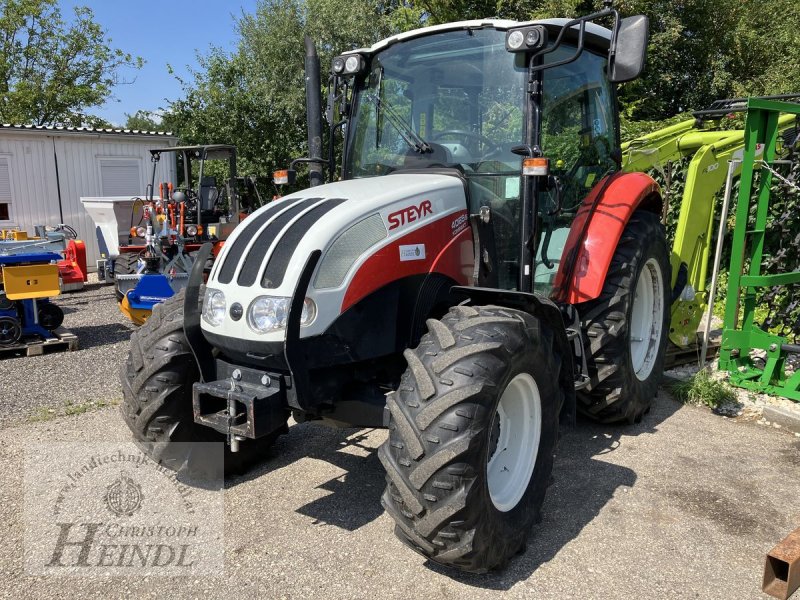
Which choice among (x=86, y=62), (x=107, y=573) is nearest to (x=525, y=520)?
(x=107, y=573)

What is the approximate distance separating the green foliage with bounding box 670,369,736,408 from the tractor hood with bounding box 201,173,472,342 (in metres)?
2.75

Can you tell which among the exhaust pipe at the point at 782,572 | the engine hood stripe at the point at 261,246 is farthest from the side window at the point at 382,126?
the exhaust pipe at the point at 782,572

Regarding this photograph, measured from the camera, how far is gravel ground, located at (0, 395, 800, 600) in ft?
9.48

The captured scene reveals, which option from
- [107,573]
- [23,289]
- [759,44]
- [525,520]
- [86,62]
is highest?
[86,62]

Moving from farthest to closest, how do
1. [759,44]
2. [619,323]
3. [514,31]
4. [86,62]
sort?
[86,62]
[759,44]
[619,323]
[514,31]

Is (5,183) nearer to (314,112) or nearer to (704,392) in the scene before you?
(314,112)

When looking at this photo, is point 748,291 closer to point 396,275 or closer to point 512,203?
point 512,203

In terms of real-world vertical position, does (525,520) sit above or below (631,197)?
below

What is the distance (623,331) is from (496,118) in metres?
1.58

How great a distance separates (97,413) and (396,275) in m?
3.23

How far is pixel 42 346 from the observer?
7.32 meters

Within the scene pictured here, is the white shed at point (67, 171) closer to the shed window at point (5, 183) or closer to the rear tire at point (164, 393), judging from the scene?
the shed window at point (5, 183)

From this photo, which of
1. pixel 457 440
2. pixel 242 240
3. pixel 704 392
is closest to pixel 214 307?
pixel 242 240

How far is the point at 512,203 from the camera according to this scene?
A: 3.68 m
